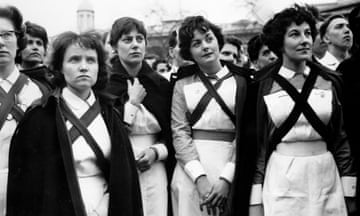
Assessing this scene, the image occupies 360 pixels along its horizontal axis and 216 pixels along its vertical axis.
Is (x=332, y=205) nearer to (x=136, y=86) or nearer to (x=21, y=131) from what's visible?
(x=136, y=86)

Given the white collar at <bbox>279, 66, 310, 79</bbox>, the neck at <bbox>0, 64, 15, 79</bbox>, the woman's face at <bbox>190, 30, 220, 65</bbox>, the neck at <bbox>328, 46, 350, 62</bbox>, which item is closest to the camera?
the neck at <bbox>0, 64, 15, 79</bbox>

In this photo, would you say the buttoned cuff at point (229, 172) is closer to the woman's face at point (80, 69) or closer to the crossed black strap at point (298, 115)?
the crossed black strap at point (298, 115)

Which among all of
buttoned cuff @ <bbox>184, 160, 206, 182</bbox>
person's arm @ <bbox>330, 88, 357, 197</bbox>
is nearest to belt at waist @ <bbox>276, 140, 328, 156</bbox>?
person's arm @ <bbox>330, 88, 357, 197</bbox>

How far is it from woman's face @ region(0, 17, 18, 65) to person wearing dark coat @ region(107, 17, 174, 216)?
86 cm

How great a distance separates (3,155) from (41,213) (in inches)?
27.0

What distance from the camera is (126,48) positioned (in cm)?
457

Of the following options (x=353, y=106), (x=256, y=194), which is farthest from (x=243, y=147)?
(x=353, y=106)

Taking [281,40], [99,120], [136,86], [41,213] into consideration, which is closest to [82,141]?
[99,120]

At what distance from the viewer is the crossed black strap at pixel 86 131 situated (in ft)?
11.3

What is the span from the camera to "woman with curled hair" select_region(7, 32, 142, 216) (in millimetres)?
3316

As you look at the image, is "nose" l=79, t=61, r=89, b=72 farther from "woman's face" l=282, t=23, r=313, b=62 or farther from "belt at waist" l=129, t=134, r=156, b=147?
"woman's face" l=282, t=23, r=313, b=62

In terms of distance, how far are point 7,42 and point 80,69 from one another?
0.74m

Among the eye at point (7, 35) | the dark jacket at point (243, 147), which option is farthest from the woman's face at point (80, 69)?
the dark jacket at point (243, 147)

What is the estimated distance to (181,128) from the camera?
4457mm
